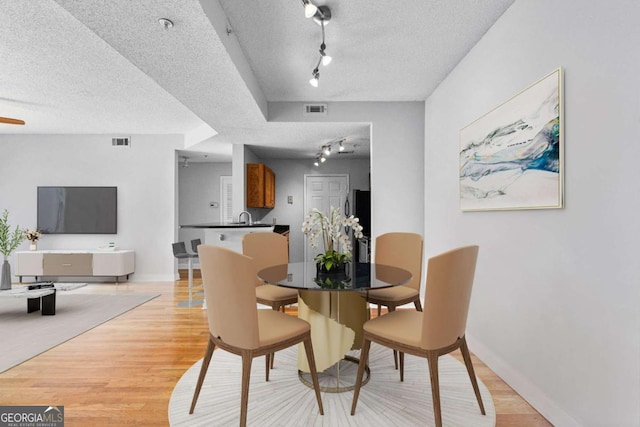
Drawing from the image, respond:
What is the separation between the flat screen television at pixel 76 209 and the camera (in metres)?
5.83

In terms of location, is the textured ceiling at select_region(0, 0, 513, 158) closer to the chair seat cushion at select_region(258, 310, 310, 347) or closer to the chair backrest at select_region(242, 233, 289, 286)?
the chair backrest at select_region(242, 233, 289, 286)

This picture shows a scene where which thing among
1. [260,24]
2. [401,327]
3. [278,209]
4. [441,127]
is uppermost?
[260,24]

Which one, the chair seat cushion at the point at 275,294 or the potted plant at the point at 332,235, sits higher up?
the potted plant at the point at 332,235

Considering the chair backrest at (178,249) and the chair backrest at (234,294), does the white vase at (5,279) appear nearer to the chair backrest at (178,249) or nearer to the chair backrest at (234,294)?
the chair backrest at (178,249)

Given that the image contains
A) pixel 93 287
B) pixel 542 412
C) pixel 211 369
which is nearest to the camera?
pixel 542 412

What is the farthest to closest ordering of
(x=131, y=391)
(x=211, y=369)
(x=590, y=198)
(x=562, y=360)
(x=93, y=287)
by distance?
1. (x=93, y=287)
2. (x=211, y=369)
3. (x=131, y=391)
4. (x=562, y=360)
5. (x=590, y=198)

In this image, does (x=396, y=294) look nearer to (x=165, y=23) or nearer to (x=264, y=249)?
(x=264, y=249)

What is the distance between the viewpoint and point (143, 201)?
5.91 m

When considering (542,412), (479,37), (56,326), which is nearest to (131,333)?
(56,326)

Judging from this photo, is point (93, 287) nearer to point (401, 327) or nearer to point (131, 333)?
point (131, 333)

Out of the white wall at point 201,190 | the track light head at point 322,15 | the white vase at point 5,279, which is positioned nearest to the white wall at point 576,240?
the track light head at point 322,15

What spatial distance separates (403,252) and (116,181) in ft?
17.6

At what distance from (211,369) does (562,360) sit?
2.28 metres

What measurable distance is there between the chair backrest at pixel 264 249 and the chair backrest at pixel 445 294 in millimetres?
1616
